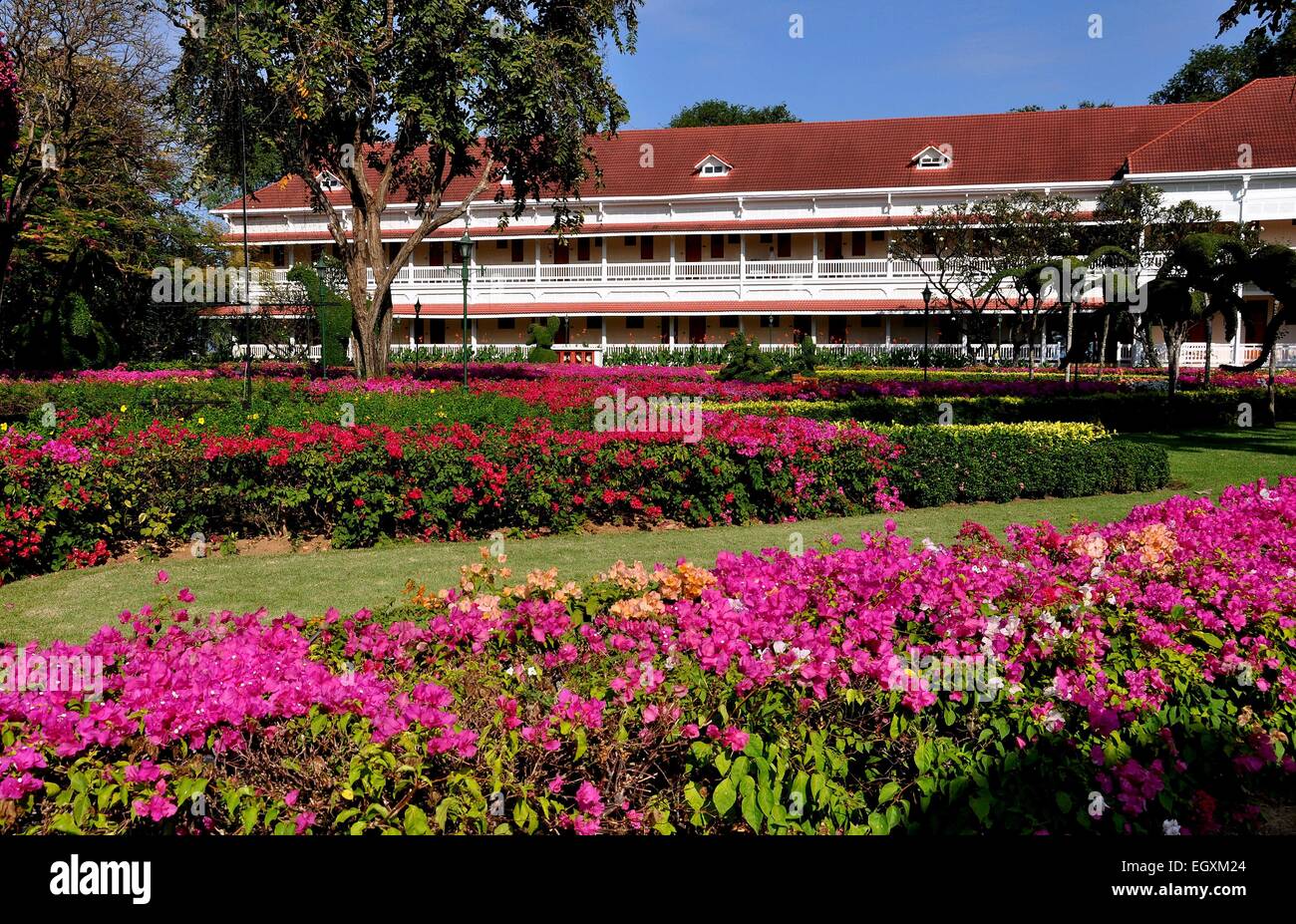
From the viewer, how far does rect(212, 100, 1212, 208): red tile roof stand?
35.1m

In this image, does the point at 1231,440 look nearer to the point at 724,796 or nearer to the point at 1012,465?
the point at 1012,465

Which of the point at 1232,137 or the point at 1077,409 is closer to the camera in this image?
the point at 1077,409

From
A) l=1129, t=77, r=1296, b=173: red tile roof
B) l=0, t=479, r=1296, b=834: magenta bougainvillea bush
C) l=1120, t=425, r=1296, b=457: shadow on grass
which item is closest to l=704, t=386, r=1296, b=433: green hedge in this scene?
l=1120, t=425, r=1296, b=457: shadow on grass

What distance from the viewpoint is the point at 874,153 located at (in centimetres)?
3731

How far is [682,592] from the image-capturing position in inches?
172

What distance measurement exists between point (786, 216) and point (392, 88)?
70.1ft

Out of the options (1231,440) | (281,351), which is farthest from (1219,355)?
(281,351)

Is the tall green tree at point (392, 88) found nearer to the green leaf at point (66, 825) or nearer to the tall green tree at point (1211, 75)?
the green leaf at point (66, 825)

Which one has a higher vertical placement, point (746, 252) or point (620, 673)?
point (746, 252)

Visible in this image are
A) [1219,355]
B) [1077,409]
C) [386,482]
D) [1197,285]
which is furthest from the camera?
[1219,355]

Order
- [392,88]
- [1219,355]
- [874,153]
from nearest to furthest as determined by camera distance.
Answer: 1. [392,88]
2. [1219,355]
3. [874,153]
